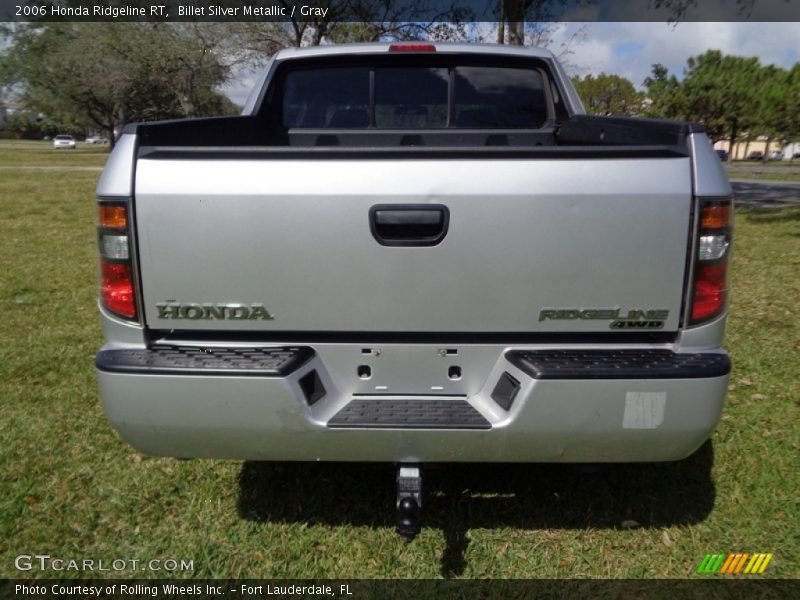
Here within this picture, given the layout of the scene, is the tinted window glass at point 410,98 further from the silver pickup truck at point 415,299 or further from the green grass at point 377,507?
the green grass at point 377,507

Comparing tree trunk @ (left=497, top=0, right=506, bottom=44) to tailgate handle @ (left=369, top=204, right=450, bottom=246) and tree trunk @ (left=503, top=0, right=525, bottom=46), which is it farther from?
tailgate handle @ (left=369, top=204, right=450, bottom=246)

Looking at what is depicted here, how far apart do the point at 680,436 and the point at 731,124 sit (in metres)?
38.8

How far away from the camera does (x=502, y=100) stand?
3.92 meters

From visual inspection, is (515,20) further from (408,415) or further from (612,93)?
(612,93)

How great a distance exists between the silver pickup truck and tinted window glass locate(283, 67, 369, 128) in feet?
5.43

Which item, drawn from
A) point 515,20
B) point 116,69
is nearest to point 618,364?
point 515,20

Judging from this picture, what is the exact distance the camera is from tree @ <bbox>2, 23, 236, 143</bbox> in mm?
26328

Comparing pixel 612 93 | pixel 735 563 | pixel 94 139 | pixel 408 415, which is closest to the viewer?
pixel 408 415

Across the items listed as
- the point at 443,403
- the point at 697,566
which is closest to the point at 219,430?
the point at 443,403

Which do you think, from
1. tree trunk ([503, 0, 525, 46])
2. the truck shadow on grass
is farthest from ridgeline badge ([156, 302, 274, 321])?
tree trunk ([503, 0, 525, 46])

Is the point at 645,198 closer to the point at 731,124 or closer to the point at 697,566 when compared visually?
the point at 697,566

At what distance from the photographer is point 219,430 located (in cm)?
227

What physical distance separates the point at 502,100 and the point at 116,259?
2.52 m

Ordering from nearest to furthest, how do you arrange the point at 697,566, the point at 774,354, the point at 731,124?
the point at 697,566
the point at 774,354
the point at 731,124
